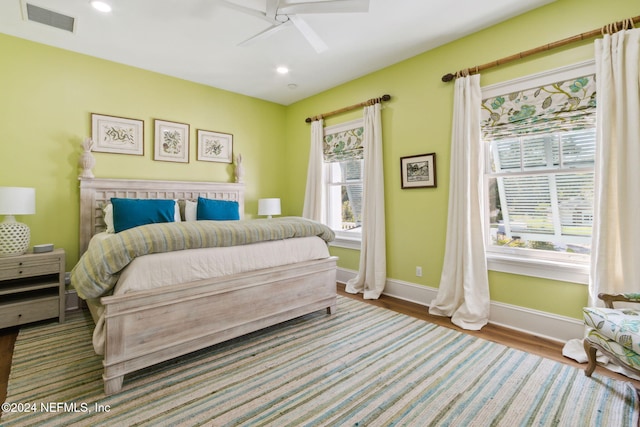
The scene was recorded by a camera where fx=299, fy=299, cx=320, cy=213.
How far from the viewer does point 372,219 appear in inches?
149

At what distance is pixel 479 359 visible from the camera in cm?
221

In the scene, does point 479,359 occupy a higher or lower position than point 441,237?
lower

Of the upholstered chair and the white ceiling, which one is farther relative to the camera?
the white ceiling

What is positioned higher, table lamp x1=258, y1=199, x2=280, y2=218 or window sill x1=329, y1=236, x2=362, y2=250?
table lamp x1=258, y1=199, x2=280, y2=218

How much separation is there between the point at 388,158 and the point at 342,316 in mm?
1962

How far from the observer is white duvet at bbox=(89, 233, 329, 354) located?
190 cm

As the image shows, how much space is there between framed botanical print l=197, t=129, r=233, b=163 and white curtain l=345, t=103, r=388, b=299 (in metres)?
2.06

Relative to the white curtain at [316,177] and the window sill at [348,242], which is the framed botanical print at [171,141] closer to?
the white curtain at [316,177]

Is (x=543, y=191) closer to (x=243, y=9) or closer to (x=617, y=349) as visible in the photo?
(x=617, y=349)

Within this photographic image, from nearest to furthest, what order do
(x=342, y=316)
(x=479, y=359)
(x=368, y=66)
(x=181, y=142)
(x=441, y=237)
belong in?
(x=479, y=359)
(x=342, y=316)
(x=441, y=237)
(x=368, y=66)
(x=181, y=142)

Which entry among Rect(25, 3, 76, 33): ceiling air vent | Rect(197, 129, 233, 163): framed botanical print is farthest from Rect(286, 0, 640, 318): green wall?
Rect(25, 3, 76, 33): ceiling air vent

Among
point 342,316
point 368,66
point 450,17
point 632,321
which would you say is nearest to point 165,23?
point 368,66

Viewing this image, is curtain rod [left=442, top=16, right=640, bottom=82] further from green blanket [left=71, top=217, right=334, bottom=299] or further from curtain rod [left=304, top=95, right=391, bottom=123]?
green blanket [left=71, top=217, right=334, bottom=299]

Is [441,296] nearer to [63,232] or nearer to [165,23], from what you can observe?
[165,23]
